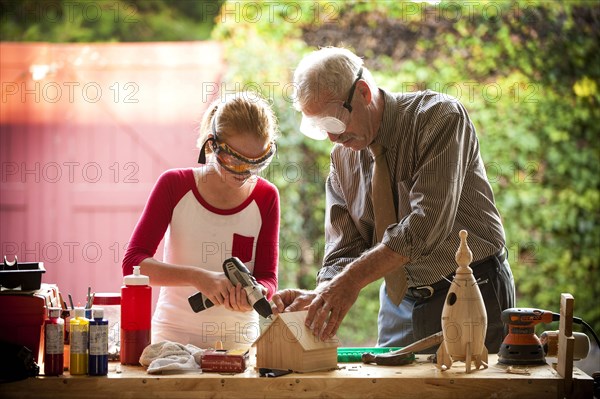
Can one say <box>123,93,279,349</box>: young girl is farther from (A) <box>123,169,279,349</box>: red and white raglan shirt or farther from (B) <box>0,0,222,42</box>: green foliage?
(B) <box>0,0,222,42</box>: green foliage

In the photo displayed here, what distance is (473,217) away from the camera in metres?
3.00

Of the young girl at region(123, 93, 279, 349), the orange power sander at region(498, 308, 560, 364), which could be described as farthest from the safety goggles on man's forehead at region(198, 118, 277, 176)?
the orange power sander at region(498, 308, 560, 364)

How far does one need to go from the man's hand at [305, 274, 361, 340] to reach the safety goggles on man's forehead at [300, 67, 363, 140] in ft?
1.90

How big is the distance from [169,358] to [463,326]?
93cm

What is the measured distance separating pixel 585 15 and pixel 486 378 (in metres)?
3.79

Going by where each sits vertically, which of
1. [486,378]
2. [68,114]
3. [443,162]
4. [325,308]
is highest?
[68,114]

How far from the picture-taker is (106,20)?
6.37m

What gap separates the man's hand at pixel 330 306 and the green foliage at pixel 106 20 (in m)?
3.75

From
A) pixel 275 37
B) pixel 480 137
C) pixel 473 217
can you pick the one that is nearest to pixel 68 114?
pixel 275 37

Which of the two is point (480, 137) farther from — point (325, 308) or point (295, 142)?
point (325, 308)

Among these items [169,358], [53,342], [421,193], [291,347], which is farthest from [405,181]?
[53,342]

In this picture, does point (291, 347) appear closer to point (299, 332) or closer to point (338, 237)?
point (299, 332)

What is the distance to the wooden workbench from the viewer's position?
241 cm

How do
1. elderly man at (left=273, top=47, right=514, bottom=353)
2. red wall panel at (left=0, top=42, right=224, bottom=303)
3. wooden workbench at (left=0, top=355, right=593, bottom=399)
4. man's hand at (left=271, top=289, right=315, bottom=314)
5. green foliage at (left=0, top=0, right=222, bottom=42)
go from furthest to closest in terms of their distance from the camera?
green foliage at (left=0, top=0, right=222, bottom=42) < red wall panel at (left=0, top=42, right=224, bottom=303) < elderly man at (left=273, top=47, right=514, bottom=353) < man's hand at (left=271, top=289, right=315, bottom=314) < wooden workbench at (left=0, top=355, right=593, bottom=399)
